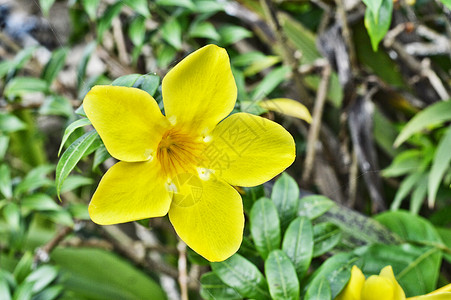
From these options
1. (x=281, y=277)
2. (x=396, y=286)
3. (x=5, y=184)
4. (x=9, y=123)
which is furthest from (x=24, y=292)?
(x=396, y=286)

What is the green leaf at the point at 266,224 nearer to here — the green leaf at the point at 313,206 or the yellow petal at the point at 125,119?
the green leaf at the point at 313,206

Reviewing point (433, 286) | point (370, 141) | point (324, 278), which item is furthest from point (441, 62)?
point (324, 278)

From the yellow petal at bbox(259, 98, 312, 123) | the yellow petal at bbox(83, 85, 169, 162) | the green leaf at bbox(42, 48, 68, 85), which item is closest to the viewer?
the yellow petal at bbox(83, 85, 169, 162)

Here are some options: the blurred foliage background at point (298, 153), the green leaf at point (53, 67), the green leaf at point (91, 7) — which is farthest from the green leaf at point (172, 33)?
the green leaf at point (53, 67)

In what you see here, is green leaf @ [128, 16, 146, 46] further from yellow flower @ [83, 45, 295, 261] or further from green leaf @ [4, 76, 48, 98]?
yellow flower @ [83, 45, 295, 261]

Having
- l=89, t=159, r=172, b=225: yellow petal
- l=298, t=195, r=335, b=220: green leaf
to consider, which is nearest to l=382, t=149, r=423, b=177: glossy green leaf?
l=298, t=195, r=335, b=220: green leaf

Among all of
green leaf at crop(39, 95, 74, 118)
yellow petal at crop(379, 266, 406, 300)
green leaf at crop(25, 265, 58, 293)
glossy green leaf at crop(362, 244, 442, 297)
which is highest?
yellow petal at crop(379, 266, 406, 300)

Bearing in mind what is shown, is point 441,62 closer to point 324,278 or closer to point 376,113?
point 376,113
